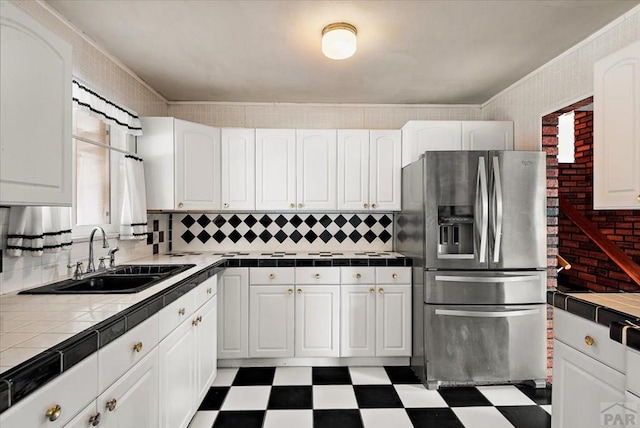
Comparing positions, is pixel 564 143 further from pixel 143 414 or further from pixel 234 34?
pixel 143 414

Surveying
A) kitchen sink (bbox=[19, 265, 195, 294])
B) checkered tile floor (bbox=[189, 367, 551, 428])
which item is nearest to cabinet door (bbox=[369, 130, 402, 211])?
checkered tile floor (bbox=[189, 367, 551, 428])

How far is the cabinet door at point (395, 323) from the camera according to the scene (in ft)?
9.97

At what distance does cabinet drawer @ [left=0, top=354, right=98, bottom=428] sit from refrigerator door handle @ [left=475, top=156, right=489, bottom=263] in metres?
2.41

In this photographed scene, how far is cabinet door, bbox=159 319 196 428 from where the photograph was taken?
1724 millimetres

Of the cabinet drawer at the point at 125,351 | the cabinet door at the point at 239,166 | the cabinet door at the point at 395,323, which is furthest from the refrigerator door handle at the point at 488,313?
the cabinet drawer at the point at 125,351

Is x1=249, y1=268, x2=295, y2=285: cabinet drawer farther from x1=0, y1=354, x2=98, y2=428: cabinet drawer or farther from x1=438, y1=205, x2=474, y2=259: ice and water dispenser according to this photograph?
x1=0, y1=354, x2=98, y2=428: cabinet drawer

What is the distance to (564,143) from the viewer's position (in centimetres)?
433

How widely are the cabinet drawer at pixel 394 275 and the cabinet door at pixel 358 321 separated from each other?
0.11 meters

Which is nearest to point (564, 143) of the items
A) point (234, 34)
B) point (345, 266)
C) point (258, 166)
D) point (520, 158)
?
point (520, 158)

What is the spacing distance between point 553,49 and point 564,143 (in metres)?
2.27

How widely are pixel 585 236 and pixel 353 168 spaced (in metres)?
2.93

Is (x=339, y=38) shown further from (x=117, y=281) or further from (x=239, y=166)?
(x=117, y=281)

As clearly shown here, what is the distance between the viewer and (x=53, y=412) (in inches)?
37.0

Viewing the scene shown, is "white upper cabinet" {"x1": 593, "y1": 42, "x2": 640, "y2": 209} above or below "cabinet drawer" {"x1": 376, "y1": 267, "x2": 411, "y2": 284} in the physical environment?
Result: above
